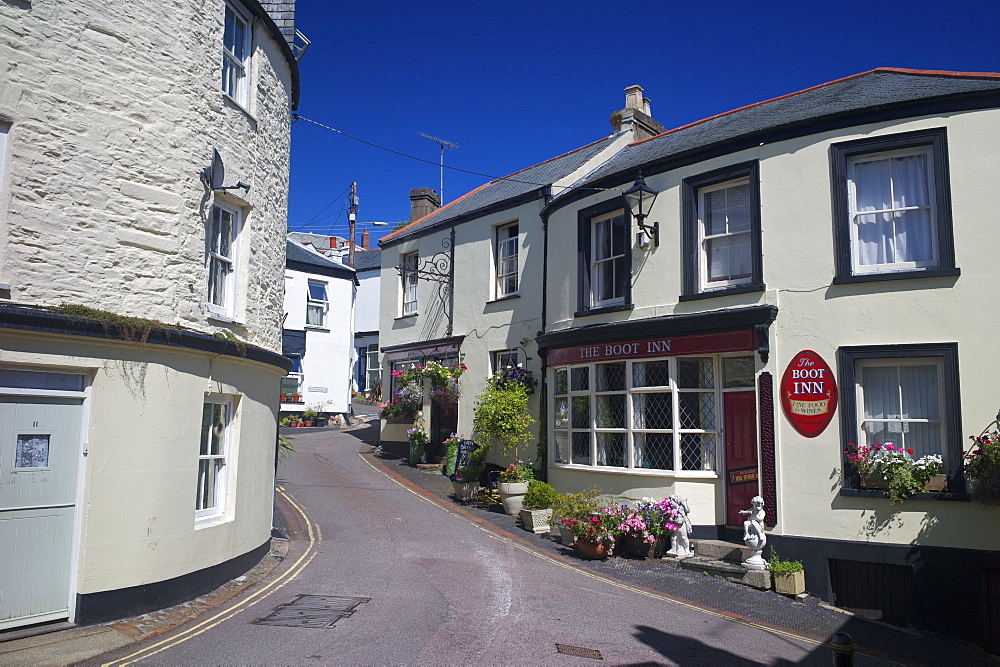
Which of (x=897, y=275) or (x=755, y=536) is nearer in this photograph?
(x=897, y=275)

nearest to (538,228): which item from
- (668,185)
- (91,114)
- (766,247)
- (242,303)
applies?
(668,185)

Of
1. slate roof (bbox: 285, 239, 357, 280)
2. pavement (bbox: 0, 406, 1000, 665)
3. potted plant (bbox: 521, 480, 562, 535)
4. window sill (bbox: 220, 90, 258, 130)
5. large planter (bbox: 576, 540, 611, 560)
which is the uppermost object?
slate roof (bbox: 285, 239, 357, 280)

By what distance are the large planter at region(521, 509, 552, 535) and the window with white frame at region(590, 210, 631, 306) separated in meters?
4.22

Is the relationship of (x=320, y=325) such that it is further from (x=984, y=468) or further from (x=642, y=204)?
(x=984, y=468)

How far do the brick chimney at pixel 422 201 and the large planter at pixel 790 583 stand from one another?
19.0 m

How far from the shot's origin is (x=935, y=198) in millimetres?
10586

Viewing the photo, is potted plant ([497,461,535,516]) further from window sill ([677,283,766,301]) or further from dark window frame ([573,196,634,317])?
window sill ([677,283,766,301])

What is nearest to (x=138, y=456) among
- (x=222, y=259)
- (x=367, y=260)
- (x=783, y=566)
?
(x=222, y=259)

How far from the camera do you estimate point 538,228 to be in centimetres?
1797

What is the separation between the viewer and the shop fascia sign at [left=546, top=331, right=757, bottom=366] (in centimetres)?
1189

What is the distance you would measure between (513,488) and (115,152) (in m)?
9.70

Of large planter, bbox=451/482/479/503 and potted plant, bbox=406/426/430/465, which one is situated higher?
potted plant, bbox=406/426/430/465

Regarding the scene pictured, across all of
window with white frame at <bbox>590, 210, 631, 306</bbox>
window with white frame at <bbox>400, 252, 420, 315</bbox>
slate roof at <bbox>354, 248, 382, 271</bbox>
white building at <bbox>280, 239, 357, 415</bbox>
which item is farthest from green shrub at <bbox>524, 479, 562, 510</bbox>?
slate roof at <bbox>354, 248, 382, 271</bbox>

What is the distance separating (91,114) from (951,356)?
37.5 ft
